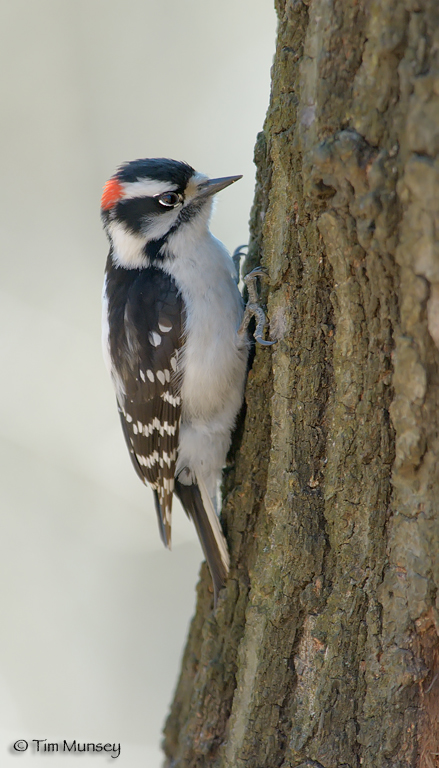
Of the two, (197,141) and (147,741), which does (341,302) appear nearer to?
(197,141)

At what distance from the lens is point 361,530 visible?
193 cm

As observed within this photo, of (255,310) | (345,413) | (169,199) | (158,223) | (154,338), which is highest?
(169,199)

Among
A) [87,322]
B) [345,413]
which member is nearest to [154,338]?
[345,413]

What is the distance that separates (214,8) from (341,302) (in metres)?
4.04

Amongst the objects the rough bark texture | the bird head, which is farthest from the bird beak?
the rough bark texture

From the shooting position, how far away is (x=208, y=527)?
2.87 meters

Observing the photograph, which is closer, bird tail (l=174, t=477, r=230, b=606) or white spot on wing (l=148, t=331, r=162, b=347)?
bird tail (l=174, t=477, r=230, b=606)

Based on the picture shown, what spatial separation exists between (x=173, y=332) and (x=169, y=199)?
678mm

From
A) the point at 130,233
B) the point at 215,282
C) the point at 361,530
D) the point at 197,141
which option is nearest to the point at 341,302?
the point at 361,530

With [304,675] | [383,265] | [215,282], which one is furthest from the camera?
[215,282]

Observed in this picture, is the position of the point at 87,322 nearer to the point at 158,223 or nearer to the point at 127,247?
the point at 127,247

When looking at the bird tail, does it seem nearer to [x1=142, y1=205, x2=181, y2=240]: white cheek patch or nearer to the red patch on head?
[x1=142, y1=205, x2=181, y2=240]: white cheek patch

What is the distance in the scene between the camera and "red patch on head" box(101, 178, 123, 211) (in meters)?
3.14

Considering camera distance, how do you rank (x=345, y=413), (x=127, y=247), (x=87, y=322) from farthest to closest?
(x=87, y=322) < (x=127, y=247) < (x=345, y=413)
